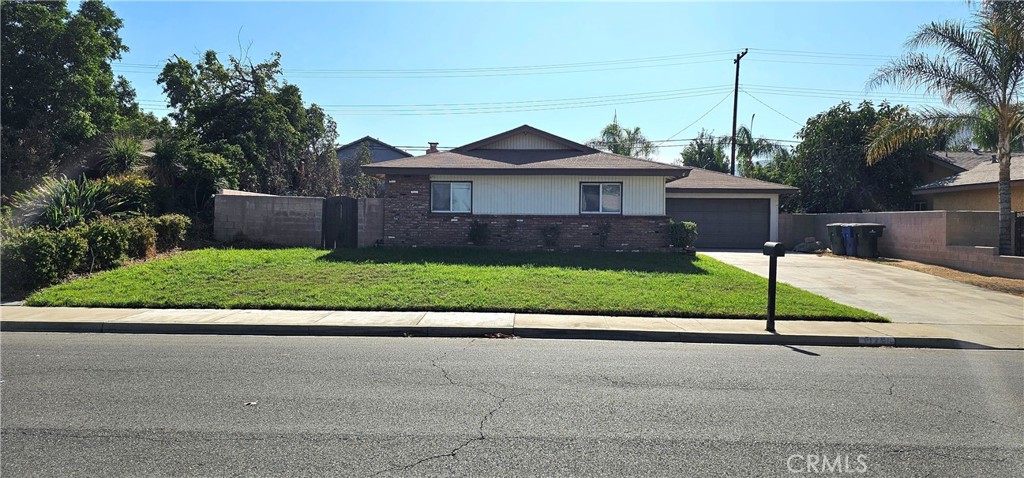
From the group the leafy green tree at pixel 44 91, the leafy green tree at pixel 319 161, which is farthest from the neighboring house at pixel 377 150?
the leafy green tree at pixel 44 91

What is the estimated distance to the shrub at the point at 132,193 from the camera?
16375 millimetres

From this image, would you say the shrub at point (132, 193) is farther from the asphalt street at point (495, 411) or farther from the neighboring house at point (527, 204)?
the asphalt street at point (495, 411)

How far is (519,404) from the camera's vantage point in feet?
17.6

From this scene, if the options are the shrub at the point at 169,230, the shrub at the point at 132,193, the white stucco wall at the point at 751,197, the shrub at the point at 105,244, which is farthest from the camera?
the white stucco wall at the point at 751,197

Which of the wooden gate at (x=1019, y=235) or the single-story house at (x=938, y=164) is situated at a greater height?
the single-story house at (x=938, y=164)

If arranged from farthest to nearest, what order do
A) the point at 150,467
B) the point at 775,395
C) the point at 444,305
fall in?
the point at 444,305
the point at 775,395
the point at 150,467

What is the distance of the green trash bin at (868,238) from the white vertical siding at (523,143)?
418 inches

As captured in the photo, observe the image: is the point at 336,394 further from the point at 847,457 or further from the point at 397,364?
the point at 847,457

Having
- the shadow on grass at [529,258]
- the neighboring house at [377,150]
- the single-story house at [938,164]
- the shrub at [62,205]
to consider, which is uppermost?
the neighboring house at [377,150]

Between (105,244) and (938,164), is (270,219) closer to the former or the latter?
(105,244)

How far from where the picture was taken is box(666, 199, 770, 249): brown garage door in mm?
24359

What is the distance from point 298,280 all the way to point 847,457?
10.8 m

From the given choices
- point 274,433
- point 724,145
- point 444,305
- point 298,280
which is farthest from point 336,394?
point 724,145

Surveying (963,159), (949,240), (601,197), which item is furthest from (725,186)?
(963,159)
